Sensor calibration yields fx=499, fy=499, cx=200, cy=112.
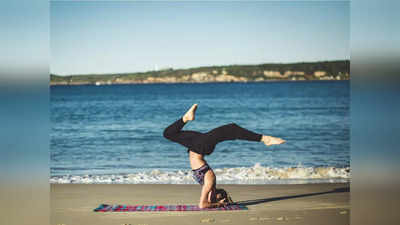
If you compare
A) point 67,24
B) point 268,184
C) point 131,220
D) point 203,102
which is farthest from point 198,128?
point 67,24

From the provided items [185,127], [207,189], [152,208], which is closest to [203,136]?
[207,189]

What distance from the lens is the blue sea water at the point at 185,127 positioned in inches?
393

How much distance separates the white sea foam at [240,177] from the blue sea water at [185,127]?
5cm

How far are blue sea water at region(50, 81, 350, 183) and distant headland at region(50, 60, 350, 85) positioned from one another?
0.65 m

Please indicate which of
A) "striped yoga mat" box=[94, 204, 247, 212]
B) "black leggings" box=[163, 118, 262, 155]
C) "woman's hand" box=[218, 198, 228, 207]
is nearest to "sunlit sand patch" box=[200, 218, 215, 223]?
"striped yoga mat" box=[94, 204, 247, 212]

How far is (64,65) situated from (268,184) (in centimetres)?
3071

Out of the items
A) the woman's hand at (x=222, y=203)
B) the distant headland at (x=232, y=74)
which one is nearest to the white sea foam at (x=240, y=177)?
the woman's hand at (x=222, y=203)

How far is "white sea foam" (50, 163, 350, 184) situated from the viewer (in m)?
7.15

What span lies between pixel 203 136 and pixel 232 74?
35.2 meters

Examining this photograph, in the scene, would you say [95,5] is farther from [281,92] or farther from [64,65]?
[281,92]

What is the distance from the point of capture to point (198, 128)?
20.0m
